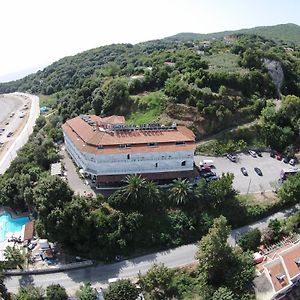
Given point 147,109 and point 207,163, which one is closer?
point 207,163

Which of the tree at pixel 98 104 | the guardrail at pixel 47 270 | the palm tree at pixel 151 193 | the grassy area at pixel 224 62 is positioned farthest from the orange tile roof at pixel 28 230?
the grassy area at pixel 224 62

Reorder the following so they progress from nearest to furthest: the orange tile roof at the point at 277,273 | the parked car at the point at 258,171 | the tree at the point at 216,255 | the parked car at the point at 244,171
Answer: the orange tile roof at the point at 277,273 → the tree at the point at 216,255 → the parked car at the point at 244,171 → the parked car at the point at 258,171

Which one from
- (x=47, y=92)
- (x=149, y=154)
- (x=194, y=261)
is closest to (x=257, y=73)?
(x=149, y=154)

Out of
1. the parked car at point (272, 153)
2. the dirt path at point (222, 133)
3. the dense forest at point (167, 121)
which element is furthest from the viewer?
the dirt path at point (222, 133)

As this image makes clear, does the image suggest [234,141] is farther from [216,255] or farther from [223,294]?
[223,294]

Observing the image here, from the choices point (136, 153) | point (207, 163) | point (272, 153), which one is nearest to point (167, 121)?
point (207, 163)

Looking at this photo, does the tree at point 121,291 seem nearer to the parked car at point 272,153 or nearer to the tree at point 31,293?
the tree at point 31,293
